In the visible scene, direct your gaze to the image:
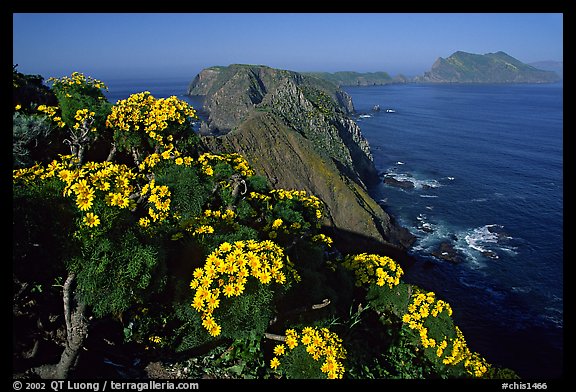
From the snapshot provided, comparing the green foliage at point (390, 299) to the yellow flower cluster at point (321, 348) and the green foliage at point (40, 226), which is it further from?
the green foliage at point (40, 226)

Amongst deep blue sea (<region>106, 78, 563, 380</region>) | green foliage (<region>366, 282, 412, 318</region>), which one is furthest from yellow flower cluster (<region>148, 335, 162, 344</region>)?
deep blue sea (<region>106, 78, 563, 380</region>)

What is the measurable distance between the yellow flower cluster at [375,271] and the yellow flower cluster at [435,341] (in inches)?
37.5

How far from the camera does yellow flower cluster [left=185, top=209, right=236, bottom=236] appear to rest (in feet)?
28.9

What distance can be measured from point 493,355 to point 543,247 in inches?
998

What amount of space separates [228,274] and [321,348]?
9.88 feet

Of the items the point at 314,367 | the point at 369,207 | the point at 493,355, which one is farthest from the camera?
the point at 369,207

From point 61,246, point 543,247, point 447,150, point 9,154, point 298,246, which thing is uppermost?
point 9,154

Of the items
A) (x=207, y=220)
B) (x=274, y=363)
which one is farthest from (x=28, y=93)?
(x=274, y=363)

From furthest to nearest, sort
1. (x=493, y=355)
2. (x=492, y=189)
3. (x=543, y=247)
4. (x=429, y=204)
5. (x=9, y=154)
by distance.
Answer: (x=492, y=189) < (x=429, y=204) < (x=543, y=247) < (x=493, y=355) < (x=9, y=154)

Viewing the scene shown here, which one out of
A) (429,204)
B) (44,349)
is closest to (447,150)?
(429,204)

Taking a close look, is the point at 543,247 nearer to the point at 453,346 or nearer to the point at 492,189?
the point at 492,189

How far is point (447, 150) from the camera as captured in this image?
99500mm

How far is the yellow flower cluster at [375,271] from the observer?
12.5 metres

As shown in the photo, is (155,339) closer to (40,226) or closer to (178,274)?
(178,274)
